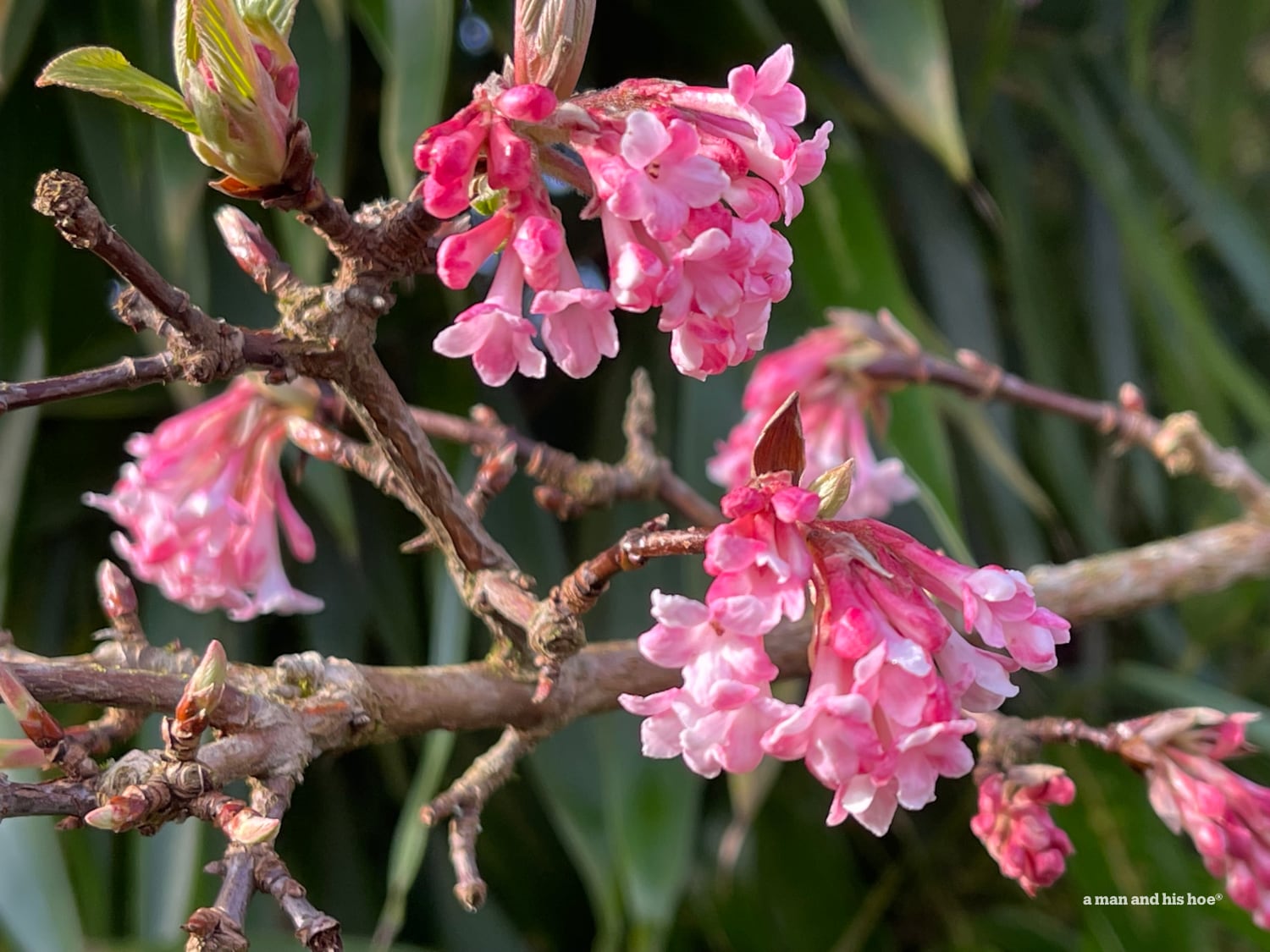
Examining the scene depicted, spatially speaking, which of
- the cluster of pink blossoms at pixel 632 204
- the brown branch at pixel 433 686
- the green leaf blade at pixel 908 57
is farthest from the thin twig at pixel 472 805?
the green leaf blade at pixel 908 57

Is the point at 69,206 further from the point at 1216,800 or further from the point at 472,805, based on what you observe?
the point at 1216,800

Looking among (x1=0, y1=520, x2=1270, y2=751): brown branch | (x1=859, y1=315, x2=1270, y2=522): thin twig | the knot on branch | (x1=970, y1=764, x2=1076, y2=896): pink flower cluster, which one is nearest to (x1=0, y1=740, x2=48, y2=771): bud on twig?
(x1=0, y1=520, x2=1270, y2=751): brown branch

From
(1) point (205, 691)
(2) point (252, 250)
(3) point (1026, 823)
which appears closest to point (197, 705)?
(1) point (205, 691)

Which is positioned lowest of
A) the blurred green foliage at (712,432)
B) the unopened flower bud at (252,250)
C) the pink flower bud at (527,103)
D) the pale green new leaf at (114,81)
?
the blurred green foliage at (712,432)

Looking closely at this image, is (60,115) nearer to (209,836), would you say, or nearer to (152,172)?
(152,172)

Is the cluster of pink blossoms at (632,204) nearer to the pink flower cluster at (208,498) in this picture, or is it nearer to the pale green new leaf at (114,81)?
the pale green new leaf at (114,81)

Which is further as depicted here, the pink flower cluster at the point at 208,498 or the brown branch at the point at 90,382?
the pink flower cluster at the point at 208,498

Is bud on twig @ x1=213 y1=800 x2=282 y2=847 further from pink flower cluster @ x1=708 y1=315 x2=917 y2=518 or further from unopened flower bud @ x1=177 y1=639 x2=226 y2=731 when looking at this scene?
pink flower cluster @ x1=708 y1=315 x2=917 y2=518
